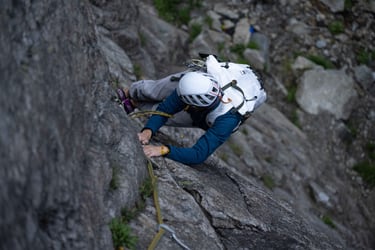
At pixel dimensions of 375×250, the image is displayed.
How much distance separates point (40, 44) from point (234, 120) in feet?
10.2

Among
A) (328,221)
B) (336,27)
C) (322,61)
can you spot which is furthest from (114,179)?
(336,27)

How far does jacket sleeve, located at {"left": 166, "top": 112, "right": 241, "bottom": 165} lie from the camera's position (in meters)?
6.09

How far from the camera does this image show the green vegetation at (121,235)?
171 inches

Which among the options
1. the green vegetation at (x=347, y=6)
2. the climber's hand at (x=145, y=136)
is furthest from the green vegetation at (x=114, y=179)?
the green vegetation at (x=347, y=6)

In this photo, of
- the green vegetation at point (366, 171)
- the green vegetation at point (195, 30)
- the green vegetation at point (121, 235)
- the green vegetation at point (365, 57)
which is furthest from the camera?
the green vegetation at point (365, 57)

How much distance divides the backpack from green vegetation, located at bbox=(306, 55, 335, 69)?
8329 mm

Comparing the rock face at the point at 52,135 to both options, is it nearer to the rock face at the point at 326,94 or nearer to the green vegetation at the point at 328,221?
the green vegetation at the point at 328,221

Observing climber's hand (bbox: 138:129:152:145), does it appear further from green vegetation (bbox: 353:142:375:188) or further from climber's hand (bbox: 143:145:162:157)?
green vegetation (bbox: 353:142:375:188)

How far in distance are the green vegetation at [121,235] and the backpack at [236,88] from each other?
89.6 inches

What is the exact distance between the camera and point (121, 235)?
436 cm

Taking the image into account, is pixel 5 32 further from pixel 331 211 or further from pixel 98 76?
pixel 331 211

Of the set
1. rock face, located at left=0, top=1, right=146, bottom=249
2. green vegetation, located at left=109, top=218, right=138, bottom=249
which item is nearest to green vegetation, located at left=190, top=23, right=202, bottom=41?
rock face, located at left=0, top=1, right=146, bottom=249

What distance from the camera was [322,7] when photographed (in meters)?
15.4

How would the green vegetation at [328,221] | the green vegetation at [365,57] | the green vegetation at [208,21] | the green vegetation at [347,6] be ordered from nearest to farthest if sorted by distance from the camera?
the green vegetation at [328,221]
the green vegetation at [208,21]
the green vegetation at [365,57]
the green vegetation at [347,6]
